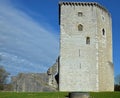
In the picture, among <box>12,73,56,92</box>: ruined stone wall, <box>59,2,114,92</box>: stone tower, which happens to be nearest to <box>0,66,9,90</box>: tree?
<box>12,73,56,92</box>: ruined stone wall

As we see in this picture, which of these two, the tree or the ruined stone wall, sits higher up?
the tree

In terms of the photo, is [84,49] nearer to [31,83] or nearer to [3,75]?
[31,83]

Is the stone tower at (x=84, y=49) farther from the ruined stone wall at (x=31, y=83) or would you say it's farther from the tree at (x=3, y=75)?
the tree at (x=3, y=75)

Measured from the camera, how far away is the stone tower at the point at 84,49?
4056 centimetres

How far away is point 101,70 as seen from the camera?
1641 inches

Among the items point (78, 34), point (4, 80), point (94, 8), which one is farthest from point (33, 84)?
point (4, 80)

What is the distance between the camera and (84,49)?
41.3 m

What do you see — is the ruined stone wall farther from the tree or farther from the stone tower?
the tree

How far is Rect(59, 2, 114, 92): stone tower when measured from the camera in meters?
40.6

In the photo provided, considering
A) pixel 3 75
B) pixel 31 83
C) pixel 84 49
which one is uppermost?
pixel 84 49

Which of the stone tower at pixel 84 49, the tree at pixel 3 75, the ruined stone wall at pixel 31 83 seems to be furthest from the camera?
the tree at pixel 3 75

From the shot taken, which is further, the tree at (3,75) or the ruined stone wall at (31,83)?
the tree at (3,75)

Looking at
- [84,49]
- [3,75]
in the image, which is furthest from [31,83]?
[3,75]

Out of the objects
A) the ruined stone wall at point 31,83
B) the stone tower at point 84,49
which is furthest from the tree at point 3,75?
the stone tower at point 84,49
